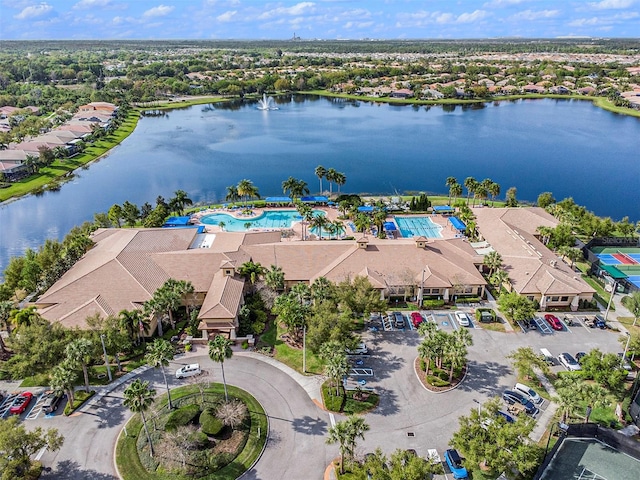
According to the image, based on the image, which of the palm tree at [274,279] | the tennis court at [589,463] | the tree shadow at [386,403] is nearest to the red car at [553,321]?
the tennis court at [589,463]

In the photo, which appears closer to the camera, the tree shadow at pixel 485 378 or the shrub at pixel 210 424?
the shrub at pixel 210 424

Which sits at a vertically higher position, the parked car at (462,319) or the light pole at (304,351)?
the light pole at (304,351)

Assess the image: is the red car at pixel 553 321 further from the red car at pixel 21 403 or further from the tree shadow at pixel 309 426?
the red car at pixel 21 403

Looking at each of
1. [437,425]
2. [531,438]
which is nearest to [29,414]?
[437,425]

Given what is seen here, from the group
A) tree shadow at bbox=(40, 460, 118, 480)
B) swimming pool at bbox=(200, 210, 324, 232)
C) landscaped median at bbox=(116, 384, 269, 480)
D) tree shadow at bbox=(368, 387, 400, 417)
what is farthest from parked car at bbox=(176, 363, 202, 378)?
swimming pool at bbox=(200, 210, 324, 232)

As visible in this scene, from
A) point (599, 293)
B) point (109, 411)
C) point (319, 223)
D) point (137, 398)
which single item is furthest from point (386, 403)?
point (599, 293)

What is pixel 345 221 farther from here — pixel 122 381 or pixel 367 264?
pixel 122 381

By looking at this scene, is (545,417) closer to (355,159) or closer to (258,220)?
(258,220)

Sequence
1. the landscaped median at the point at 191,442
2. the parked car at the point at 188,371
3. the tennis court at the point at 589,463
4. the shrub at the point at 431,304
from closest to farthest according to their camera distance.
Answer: the tennis court at the point at 589,463 → the landscaped median at the point at 191,442 → the parked car at the point at 188,371 → the shrub at the point at 431,304
